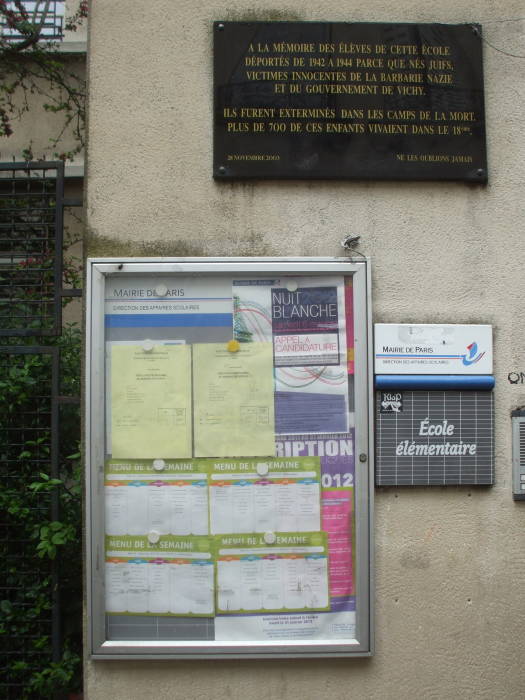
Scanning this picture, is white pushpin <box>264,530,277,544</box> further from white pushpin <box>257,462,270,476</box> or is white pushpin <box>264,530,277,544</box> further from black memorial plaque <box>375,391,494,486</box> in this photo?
black memorial plaque <box>375,391,494,486</box>

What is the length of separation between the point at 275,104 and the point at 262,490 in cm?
181

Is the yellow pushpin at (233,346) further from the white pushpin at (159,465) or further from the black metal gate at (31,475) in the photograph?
the black metal gate at (31,475)

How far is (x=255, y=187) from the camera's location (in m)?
2.71

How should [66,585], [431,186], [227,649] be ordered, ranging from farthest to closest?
[66,585], [431,186], [227,649]

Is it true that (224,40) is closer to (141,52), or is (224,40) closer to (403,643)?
(141,52)

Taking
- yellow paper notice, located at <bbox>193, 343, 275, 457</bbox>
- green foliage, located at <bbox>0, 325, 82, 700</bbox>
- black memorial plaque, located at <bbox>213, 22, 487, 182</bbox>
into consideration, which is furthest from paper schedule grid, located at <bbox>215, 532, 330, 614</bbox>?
black memorial plaque, located at <bbox>213, 22, 487, 182</bbox>

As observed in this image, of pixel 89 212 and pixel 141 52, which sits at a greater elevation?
pixel 141 52

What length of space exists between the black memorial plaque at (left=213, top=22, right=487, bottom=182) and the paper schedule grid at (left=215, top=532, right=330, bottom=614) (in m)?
1.70

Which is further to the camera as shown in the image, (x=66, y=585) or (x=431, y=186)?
(x=66, y=585)

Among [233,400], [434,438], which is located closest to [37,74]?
[233,400]

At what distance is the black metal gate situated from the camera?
9.52 ft

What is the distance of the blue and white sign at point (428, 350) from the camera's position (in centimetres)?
263

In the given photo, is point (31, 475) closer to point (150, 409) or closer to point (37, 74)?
point (150, 409)

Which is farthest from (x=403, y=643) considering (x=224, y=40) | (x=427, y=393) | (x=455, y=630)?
(x=224, y=40)
